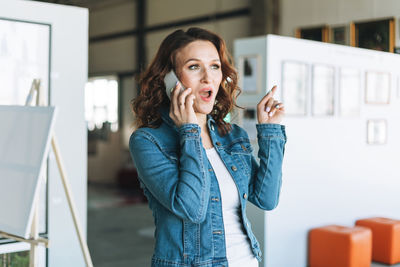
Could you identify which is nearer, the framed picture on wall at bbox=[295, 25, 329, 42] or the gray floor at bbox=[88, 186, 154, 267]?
the gray floor at bbox=[88, 186, 154, 267]

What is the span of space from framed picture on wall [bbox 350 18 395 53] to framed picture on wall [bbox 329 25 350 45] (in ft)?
0.54

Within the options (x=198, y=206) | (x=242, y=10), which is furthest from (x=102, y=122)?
(x=198, y=206)

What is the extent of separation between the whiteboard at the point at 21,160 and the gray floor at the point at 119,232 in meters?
3.70

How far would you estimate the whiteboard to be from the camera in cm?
240

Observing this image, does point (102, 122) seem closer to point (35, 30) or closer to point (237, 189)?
point (35, 30)

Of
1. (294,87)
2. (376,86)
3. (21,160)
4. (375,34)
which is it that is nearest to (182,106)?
(21,160)

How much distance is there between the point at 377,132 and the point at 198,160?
16.6ft

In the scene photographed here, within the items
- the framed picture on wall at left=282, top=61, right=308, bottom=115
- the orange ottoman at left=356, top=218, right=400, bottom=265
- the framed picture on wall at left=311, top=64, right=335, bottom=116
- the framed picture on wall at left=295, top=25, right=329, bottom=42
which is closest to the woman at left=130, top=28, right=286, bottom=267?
the framed picture on wall at left=282, top=61, right=308, bottom=115

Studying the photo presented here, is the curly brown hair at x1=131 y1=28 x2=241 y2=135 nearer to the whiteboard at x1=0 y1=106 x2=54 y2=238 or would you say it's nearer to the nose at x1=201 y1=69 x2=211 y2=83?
the nose at x1=201 y1=69 x2=211 y2=83

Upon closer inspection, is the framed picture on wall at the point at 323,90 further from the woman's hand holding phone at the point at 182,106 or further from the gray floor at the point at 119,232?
the woman's hand holding phone at the point at 182,106

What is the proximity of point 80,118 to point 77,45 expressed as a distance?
57 cm

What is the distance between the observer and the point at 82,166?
419 cm

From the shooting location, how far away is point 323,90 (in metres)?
5.83

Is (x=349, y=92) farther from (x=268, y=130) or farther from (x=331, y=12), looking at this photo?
(x=268, y=130)
